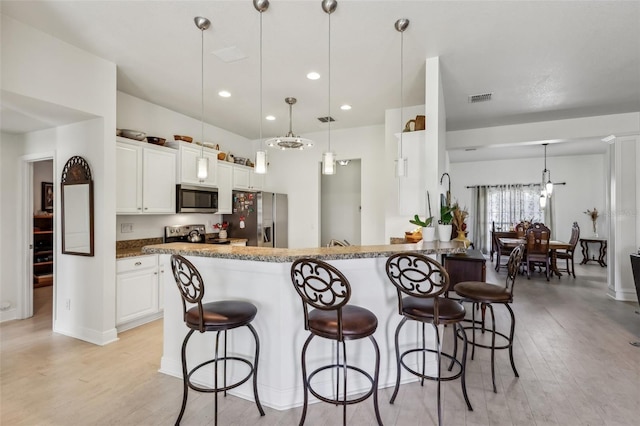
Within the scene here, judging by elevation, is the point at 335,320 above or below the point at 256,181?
below

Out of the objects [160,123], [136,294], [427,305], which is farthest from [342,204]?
[427,305]

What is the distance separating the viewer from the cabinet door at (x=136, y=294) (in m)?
3.41

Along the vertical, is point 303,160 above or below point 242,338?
above

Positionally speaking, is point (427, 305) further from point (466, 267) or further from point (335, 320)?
point (466, 267)

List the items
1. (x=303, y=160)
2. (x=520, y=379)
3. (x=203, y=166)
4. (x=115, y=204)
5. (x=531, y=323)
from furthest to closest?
(x=303, y=160) < (x=531, y=323) < (x=115, y=204) < (x=203, y=166) < (x=520, y=379)

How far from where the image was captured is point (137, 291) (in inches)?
141

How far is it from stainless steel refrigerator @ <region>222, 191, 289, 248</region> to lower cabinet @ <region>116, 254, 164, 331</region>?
1704 millimetres

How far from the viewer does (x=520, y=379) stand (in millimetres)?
2504

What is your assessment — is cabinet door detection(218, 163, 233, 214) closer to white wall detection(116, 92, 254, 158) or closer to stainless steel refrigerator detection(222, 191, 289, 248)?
stainless steel refrigerator detection(222, 191, 289, 248)

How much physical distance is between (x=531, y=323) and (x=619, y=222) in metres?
2.50

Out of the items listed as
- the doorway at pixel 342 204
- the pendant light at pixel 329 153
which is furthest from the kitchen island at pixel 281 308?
the doorway at pixel 342 204

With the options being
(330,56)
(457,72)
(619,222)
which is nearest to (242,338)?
(330,56)

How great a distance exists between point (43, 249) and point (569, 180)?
39.6 ft

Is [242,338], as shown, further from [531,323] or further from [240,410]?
[531,323]
